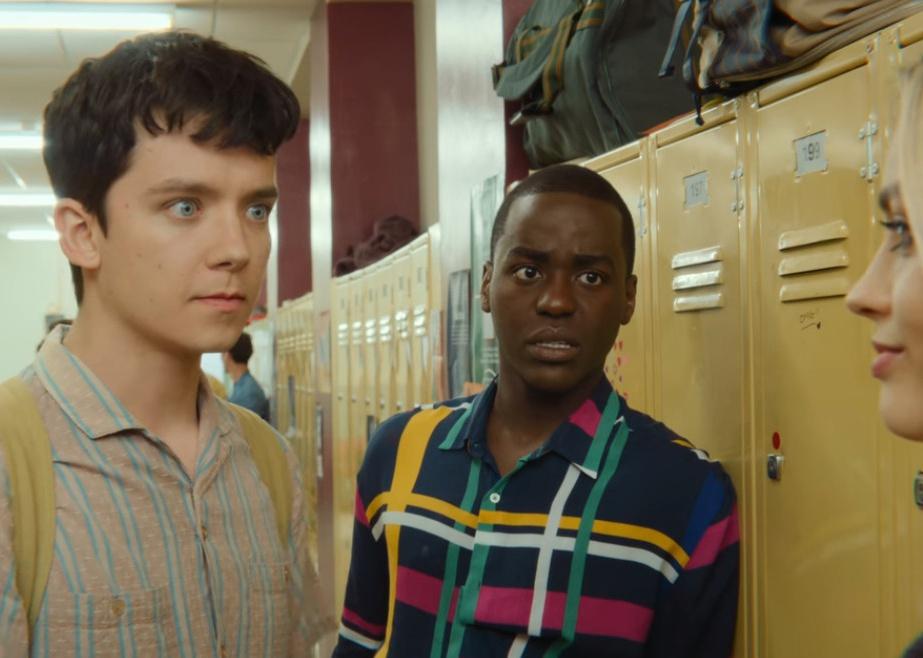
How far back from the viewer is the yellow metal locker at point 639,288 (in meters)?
2.21

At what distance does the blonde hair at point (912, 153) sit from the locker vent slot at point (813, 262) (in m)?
0.59

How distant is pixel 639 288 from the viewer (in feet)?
7.38

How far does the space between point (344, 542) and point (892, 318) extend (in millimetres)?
5001

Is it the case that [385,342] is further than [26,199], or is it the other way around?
[26,199]

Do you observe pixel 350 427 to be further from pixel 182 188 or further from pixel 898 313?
pixel 898 313

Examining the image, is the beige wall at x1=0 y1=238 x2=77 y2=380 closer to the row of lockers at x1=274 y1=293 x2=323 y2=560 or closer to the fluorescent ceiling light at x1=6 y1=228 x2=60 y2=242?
the fluorescent ceiling light at x1=6 y1=228 x2=60 y2=242

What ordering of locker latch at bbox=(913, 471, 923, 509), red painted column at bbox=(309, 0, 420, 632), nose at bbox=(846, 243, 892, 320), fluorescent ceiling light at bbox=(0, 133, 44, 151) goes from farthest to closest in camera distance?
fluorescent ceiling light at bbox=(0, 133, 44, 151) < red painted column at bbox=(309, 0, 420, 632) < locker latch at bbox=(913, 471, 923, 509) < nose at bbox=(846, 243, 892, 320)

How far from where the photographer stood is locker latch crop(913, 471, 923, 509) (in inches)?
55.7

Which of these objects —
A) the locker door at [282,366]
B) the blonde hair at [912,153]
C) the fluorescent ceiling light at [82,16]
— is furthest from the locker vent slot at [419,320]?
the locker door at [282,366]

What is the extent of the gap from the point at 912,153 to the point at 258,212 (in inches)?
29.4

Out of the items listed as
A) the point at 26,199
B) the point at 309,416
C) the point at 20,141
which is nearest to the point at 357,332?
the point at 309,416

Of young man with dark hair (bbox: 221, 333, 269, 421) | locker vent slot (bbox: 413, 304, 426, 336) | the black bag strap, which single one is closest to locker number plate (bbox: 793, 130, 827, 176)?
the black bag strap

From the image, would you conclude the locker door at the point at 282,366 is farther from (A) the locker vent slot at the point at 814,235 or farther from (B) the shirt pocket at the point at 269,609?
(B) the shirt pocket at the point at 269,609

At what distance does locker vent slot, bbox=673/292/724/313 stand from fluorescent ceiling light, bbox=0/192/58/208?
1238 centimetres
